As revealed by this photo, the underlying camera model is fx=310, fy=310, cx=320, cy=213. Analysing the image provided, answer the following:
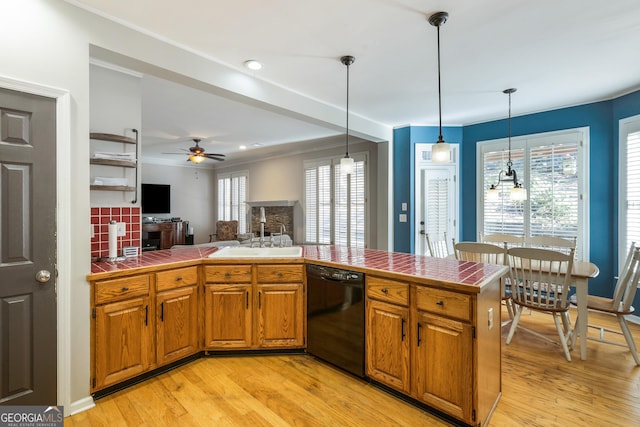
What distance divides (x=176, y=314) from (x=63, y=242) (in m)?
1.00

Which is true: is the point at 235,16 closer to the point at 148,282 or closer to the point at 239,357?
the point at 148,282

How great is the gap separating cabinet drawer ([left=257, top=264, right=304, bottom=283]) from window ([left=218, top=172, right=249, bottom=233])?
5.40 meters

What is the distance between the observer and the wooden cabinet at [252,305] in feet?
9.05

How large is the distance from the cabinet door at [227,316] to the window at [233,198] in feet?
17.5

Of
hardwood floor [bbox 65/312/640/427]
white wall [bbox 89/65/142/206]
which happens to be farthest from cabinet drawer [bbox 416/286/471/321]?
white wall [bbox 89/65/142/206]

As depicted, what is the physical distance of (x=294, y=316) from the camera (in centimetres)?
281

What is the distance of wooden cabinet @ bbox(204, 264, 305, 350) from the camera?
276 centimetres

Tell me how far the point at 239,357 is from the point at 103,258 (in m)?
1.44

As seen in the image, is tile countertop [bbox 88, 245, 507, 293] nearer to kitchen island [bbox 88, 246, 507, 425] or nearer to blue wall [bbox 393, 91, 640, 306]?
kitchen island [bbox 88, 246, 507, 425]

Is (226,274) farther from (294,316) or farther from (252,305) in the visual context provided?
(294,316)

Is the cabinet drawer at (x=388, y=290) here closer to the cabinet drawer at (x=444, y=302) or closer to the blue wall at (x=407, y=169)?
the cabinet drawer at (x=444, y=302)

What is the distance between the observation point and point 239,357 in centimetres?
281

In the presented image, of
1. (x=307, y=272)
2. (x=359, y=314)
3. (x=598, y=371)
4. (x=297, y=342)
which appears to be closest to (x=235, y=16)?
(x=307, y=272)

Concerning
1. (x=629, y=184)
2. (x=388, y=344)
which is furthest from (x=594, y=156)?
(x=388, y=344)
